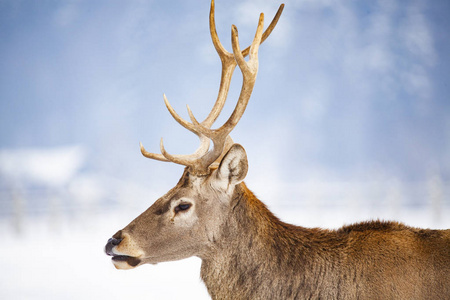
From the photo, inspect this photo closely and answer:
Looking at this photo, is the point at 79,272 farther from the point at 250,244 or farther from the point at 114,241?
the point at 250,244

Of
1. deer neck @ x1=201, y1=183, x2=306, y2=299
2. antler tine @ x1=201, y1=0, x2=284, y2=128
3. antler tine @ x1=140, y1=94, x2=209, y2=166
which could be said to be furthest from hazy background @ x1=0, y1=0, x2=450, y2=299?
deer neck @ x1=201, y1=183, x2=306, y2=299

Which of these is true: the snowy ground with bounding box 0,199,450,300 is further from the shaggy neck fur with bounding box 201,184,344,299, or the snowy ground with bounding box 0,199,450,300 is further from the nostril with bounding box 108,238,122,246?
the nostril with bounding box 108,238,122,246

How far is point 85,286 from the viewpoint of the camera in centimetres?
602

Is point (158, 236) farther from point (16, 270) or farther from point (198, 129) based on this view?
point (16, 270)

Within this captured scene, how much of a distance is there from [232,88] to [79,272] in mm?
46180

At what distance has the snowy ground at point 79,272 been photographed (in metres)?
5.70

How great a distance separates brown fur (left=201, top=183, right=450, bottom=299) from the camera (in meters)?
2.60

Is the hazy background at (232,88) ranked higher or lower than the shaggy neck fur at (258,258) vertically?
higher

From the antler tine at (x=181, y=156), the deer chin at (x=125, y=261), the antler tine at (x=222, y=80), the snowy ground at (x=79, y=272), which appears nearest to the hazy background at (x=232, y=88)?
the snowy ground at (x=79, y=272)

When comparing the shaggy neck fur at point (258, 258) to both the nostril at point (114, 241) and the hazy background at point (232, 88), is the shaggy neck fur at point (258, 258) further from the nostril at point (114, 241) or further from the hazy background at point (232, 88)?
the hazy background at point (232, 88)

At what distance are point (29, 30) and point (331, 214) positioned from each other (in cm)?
5689

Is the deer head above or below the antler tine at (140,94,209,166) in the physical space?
below

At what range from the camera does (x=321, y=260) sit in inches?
111

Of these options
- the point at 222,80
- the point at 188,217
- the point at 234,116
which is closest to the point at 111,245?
the point at 188,217
